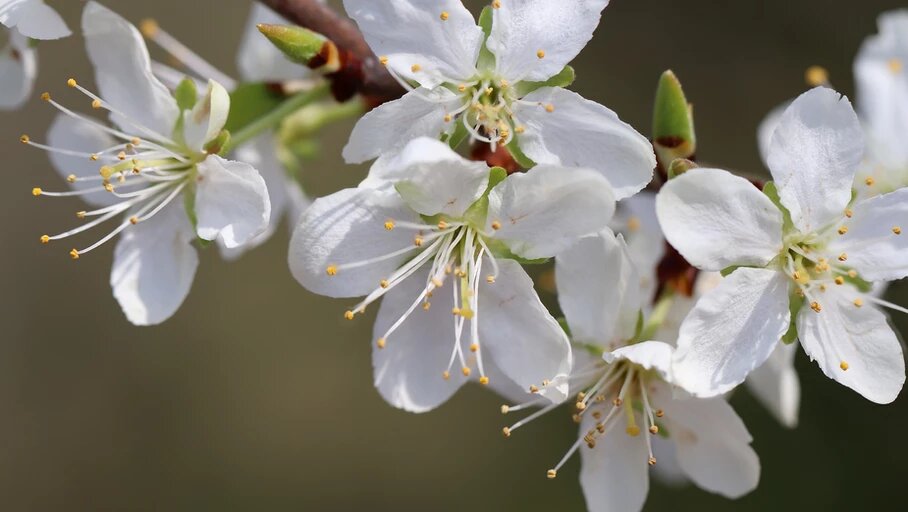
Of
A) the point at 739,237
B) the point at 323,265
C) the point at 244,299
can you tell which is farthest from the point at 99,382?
the point at 739,237

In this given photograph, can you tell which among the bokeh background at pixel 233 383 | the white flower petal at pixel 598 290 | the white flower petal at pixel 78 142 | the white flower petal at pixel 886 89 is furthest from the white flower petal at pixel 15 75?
the bokeh background at pixel 233 383

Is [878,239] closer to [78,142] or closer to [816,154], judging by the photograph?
[816,154]

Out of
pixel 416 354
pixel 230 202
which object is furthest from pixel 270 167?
pixel 416 354

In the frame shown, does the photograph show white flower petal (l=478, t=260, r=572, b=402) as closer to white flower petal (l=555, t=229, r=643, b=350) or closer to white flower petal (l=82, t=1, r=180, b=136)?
white flower petal (l=555, t=229, r=643, b=350)

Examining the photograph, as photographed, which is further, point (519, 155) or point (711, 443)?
point (711, 443)

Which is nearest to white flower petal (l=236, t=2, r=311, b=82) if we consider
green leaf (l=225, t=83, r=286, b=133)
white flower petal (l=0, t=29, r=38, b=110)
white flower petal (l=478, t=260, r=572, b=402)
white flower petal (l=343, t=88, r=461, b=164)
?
green leaf (l=225, t=83, r=286, b=133)

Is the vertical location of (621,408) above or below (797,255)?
below

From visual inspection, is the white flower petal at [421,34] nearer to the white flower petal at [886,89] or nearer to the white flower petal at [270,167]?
the white flower petal at [270,167]

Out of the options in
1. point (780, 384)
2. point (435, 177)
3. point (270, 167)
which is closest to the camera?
point (435, 177)

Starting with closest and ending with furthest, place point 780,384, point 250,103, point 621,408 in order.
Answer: point 621,408
point 250,103
point 780,384
